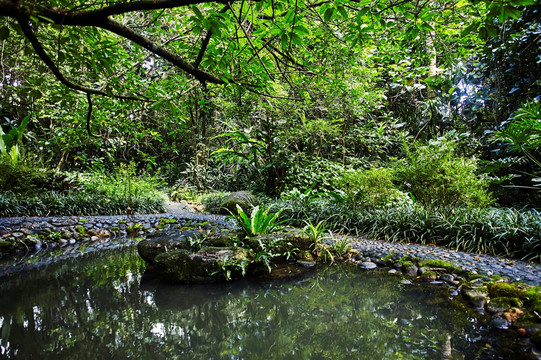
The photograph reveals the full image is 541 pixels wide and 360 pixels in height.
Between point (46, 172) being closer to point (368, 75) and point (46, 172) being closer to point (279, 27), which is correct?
point (279, 27)

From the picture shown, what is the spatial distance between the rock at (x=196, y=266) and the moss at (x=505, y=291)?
2.44 m

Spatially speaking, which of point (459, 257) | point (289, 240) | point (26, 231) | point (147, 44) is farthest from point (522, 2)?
point (26, 231)

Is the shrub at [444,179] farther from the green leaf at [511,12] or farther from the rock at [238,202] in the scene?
the rock at [238,202]

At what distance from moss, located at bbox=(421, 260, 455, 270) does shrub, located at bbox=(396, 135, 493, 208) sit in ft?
6.00

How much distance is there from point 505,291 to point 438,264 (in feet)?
2.82

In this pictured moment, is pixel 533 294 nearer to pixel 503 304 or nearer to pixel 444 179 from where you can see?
pixel 503 304

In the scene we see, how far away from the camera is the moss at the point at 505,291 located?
7.05ft

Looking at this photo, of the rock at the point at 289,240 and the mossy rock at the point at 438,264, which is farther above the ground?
the rock at the point at 289,240

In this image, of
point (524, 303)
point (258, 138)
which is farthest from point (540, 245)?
point (258, 138)

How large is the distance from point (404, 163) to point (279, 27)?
439 cm

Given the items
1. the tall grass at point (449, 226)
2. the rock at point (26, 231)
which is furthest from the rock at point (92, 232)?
the tall grass at point (449, 226)

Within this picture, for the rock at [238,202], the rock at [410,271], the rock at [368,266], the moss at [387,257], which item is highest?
the rock at [238,202]

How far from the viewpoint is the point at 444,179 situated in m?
4.48

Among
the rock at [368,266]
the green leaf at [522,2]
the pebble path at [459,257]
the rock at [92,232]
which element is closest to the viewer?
the green leaf at [522,2]
